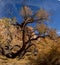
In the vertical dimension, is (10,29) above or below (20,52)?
above

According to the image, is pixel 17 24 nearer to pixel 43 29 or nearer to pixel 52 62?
pixel 43 29

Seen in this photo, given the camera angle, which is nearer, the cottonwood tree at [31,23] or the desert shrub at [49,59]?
the desert shrub at [49,59]

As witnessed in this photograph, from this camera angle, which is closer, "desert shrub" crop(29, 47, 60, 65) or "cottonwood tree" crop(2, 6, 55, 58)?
"desert shrub" crop(29, 47, 60, 65)

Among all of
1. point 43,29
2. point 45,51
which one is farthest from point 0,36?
point 45,51

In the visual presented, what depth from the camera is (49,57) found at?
10.6 meters

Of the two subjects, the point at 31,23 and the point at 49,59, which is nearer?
the point at 49,59

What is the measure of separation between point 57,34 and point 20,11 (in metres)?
3.42

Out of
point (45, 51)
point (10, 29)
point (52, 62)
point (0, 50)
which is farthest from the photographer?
Answer: point (10, 29)

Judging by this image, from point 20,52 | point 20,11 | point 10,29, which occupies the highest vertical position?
point 20,11

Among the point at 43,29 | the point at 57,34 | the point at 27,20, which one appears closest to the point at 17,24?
the point at 27,20

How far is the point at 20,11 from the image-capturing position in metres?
18.9

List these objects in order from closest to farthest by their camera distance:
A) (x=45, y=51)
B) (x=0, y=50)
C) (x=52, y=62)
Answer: (x=52, y=62) → (x=45, y=51) → (x=0, y=50)

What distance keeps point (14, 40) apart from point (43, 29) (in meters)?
2.86

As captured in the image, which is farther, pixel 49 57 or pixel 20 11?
pixel 20 11
